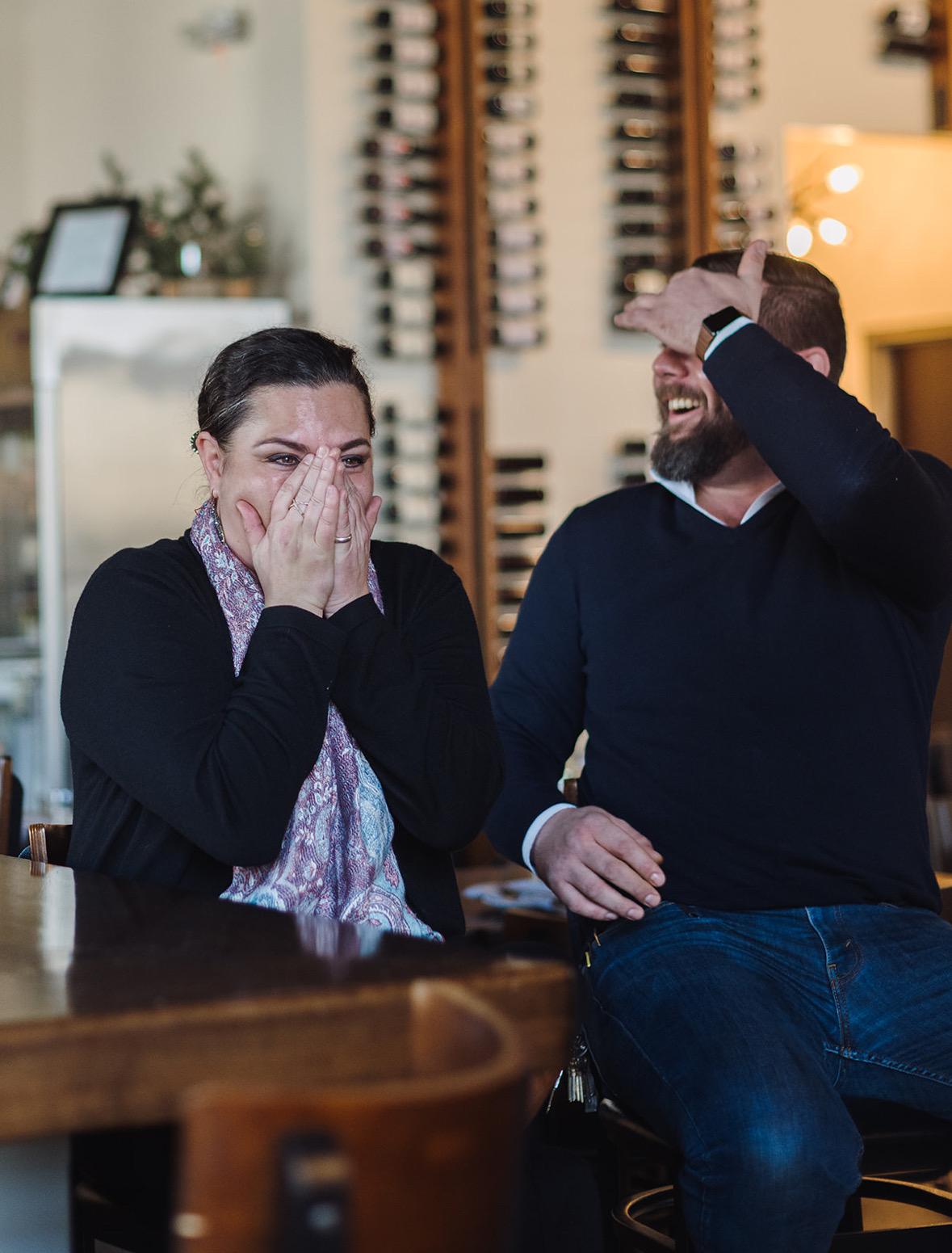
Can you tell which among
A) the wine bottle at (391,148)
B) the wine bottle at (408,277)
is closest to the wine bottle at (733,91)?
the wine bottle at (391,148)

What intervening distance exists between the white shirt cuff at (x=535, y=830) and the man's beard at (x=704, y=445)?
18.3 inches

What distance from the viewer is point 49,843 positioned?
67.1 inches

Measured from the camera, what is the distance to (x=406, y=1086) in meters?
0.65

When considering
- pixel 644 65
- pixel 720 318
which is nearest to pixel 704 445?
pixel 720 318

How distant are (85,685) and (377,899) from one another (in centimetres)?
36

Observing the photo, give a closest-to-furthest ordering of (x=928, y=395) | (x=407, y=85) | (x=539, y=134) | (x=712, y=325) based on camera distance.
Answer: (x=712, y=325) < (x=407, y=85) < (x=539, y=134) < (x=928, y=395)

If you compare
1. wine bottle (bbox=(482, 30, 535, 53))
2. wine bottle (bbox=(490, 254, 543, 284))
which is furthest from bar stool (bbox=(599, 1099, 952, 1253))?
wine bottle (bbox=(482, 30, 535, 53))

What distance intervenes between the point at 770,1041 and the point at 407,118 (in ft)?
13.3

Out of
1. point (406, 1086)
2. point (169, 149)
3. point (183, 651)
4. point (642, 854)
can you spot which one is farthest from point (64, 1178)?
point (169, 149)

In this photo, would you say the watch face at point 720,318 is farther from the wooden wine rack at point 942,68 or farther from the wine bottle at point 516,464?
the wooden wine rack at point 942,68

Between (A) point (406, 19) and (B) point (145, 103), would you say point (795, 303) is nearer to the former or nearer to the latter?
(A) point (406, 19)

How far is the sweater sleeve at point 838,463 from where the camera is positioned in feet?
6.10

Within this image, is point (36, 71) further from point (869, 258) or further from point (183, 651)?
point (183, 651)

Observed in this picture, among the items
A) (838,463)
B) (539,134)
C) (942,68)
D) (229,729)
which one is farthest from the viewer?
(942,68)
